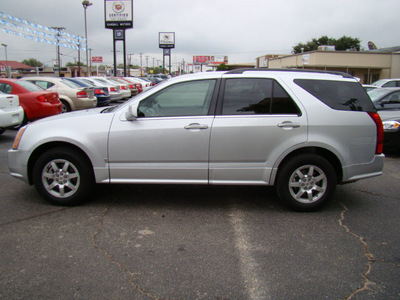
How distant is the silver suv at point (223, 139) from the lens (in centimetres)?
428

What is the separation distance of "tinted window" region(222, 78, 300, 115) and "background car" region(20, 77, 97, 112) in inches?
417

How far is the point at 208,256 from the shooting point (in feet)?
10.9

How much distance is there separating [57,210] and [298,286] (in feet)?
10.0

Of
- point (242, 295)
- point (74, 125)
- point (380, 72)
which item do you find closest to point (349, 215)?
point (242, 295)

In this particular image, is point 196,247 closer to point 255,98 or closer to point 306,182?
point 306,182

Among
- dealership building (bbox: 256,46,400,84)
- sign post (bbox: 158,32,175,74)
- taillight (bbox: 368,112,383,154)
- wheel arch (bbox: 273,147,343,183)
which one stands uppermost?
sign post (bbox: 158,32,175,74)

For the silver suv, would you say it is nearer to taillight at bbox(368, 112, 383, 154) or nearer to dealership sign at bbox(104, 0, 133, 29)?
taillight at bbox(368, 112, 383, 154)

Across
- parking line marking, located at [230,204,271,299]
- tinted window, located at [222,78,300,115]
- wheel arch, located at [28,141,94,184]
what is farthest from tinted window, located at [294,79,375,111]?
wheel arch, located at [28,141,94,184]

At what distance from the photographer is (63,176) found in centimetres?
447

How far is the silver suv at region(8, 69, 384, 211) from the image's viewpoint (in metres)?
4.28

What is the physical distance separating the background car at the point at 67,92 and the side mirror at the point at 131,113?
10107mm

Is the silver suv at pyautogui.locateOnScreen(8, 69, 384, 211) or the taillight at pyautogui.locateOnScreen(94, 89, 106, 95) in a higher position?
the taillight at pyautogui.locateOnScreen(94, 89, 106, 95)

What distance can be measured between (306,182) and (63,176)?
3.07 meters

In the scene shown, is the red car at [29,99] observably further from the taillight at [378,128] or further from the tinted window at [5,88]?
the taillight at [378,128]
